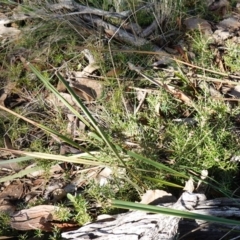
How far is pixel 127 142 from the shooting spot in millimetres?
2357

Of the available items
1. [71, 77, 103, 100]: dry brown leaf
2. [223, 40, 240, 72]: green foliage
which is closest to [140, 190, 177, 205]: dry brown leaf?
[71, 77, 103, 100]: dry brown leaf

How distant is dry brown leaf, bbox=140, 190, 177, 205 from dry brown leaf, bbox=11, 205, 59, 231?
0.45 m

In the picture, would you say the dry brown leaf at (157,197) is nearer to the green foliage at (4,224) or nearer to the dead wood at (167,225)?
the dead wood at (167,225)

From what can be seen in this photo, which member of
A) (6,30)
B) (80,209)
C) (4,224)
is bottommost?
(4,224)

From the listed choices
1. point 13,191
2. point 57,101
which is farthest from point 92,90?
point 13,191

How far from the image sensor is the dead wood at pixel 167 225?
1825 millimetres

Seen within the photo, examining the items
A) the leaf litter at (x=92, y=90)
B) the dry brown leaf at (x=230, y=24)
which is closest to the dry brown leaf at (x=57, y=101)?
the leaf litter at (x=92, y=90)

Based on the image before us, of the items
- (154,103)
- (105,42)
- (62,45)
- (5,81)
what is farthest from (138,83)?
(5,81)

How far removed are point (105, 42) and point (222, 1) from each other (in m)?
0.90

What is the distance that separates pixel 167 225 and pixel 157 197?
0.28 meters

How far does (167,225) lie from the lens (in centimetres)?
180

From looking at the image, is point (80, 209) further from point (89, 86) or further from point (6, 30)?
point (6, 30)

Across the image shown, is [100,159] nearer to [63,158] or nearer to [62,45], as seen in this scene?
[63,158]

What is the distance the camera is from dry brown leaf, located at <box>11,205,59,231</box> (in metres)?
2.18
